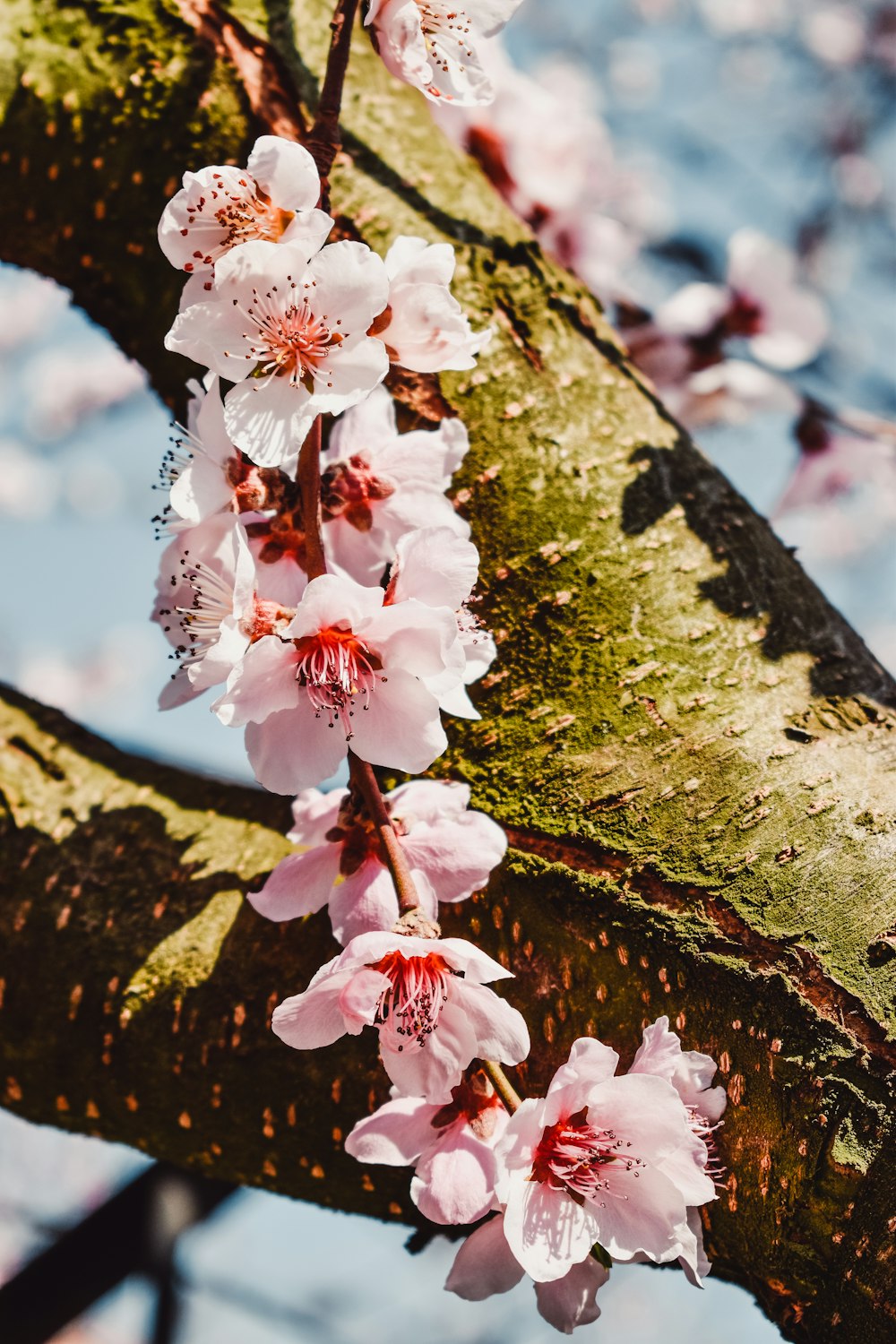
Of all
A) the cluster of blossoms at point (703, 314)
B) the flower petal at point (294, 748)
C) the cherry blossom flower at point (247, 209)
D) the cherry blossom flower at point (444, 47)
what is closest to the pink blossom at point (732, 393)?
the cluster of blossoms at point (703, 314)

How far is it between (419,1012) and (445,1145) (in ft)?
0.40

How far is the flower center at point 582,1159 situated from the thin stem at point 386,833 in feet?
0.65

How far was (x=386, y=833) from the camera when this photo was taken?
2.60 feet

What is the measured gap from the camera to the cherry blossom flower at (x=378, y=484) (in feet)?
2.90

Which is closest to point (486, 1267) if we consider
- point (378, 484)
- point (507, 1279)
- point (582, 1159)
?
point (507, 1279)

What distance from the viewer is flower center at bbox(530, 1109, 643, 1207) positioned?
737 millimetres

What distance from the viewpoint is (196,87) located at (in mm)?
1235

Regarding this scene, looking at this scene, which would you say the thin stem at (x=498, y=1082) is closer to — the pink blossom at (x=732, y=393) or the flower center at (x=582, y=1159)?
the flower center at (x=582, y=1159)

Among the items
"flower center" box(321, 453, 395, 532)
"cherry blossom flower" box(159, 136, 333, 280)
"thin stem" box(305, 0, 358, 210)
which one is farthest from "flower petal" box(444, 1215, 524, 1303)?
"thin stem" box(305, 0, 358, 210)

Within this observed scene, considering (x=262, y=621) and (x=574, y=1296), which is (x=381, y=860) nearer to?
(x=262, y=621)

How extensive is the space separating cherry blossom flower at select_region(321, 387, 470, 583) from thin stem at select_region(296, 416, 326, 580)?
8cm

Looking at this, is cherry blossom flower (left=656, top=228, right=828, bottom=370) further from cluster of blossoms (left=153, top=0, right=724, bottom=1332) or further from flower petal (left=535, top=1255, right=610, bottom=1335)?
flower petal (left=535, top=1255, right=610, bottom=1335)

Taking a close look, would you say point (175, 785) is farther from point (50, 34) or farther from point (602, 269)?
point (602, 269)

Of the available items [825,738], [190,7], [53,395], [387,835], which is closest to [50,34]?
[190,7]
